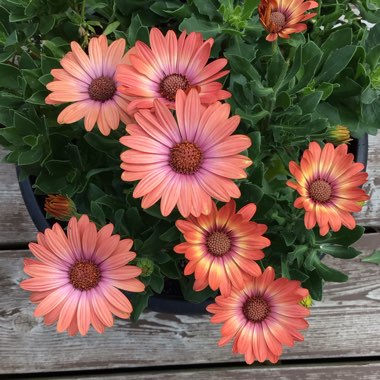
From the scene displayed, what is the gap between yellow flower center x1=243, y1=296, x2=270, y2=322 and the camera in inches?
23.7

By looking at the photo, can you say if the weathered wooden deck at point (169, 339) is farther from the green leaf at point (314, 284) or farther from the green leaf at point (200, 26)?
the green leaf at point (200, 26)

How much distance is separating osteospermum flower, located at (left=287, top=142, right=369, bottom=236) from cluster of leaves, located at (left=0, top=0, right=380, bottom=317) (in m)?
0.05

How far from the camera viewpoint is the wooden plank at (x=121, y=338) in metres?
0.87

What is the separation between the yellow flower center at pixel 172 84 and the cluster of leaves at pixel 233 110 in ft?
0.23

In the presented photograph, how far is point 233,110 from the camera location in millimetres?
605

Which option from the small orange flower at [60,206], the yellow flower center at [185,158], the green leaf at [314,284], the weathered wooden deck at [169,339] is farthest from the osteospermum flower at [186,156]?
the weathered wooden deck at [169,339]

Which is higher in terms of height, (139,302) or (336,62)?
(336,62)

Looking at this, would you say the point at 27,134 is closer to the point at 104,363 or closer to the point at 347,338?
the point at 104,363

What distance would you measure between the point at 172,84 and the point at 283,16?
0.41 ft

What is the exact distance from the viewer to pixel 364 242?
890mm

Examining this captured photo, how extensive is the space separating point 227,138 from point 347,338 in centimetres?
56

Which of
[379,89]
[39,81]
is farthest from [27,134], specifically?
[379,89]

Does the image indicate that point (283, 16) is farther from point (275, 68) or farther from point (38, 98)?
point (38, 98)

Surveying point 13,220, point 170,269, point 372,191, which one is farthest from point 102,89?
point 372,191
